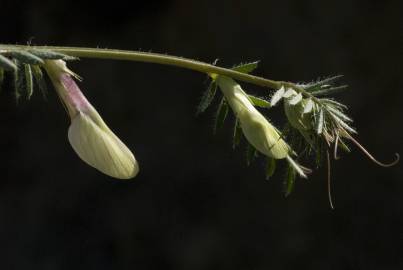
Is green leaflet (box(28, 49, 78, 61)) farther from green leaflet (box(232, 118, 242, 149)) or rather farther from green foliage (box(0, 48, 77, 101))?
green leaflet (box(232, 118, 242, 149))

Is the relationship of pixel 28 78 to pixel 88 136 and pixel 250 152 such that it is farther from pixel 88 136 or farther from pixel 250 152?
pixel 250 152

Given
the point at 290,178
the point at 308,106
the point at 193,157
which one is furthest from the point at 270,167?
the point at 193,157

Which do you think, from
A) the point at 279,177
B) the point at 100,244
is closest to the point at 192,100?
the point at 279,177

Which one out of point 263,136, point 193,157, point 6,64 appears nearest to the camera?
point 6,64

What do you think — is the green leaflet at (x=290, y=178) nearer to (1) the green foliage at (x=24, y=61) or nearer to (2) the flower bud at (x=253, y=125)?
(2) the flower bud at (x=253, y=125)

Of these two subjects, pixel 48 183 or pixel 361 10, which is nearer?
pixel 361 10

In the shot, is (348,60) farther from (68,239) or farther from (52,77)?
(52,77)

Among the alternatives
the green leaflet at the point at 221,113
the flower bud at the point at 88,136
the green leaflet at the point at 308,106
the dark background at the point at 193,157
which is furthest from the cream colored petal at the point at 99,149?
the dark background at the point at 193,157
